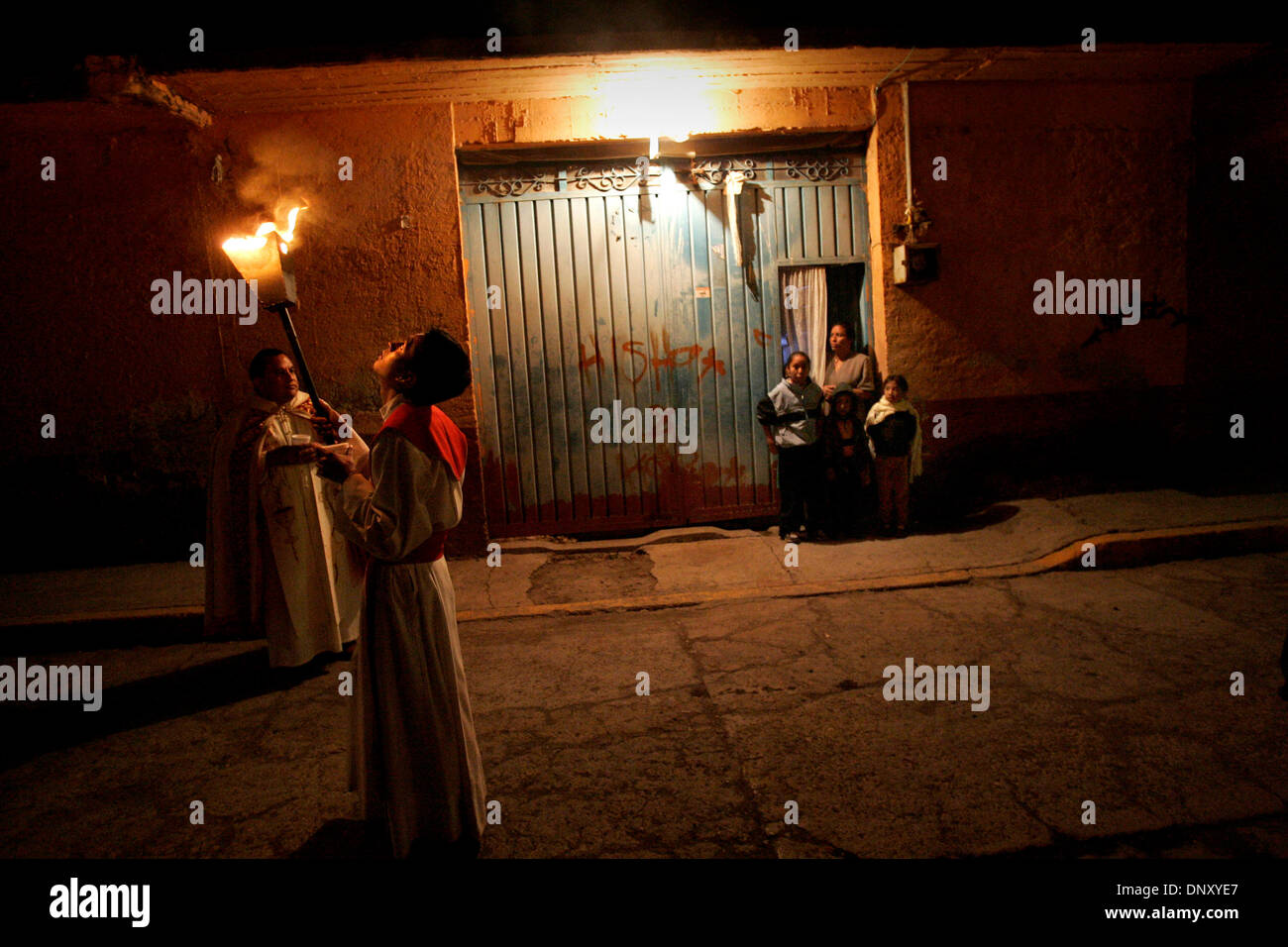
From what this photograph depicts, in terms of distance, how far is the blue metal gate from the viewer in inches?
283

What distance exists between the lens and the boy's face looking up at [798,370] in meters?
6.99

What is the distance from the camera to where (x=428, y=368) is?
2660 millimetres

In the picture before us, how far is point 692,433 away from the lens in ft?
24.5

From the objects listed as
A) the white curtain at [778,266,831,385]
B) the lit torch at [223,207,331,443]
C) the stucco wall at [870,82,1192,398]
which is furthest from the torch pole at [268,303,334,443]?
Result: the stucco wall at [870,82,1192,398]

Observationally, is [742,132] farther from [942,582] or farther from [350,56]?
[942,582]

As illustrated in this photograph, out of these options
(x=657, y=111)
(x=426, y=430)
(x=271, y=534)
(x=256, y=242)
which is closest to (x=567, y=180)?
(x=657, y=111)

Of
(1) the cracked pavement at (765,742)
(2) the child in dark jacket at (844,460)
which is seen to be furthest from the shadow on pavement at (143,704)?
(2) the child in dark jacket at (844,460)

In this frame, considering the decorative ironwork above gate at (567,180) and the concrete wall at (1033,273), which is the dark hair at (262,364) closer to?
the decorative ironwork above gate at (567,180)

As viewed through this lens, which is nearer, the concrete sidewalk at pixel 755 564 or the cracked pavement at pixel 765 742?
the cracked pavement at pixel 765 742

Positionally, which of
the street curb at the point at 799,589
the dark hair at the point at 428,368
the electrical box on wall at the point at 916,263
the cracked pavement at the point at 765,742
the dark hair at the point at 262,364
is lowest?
the cracked pavement at the point at 765,742

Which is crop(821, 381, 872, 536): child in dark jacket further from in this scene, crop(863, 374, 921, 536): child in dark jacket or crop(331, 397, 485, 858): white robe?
crop(331, 397, 485, 858): white robe

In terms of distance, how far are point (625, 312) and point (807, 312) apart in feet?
5.87

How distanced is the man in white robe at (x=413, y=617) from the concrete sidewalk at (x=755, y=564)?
3.00 metres

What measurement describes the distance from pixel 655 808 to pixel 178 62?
6.18 m
